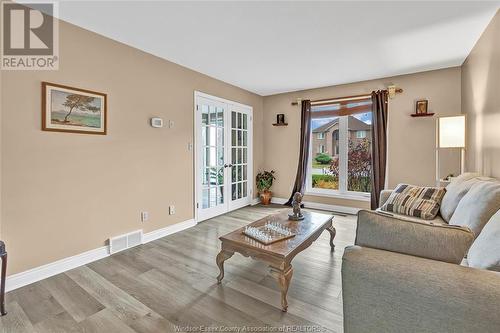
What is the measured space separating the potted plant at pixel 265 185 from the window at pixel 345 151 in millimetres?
893

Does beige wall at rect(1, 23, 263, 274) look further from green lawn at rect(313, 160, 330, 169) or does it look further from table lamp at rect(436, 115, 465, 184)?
table lamp at rect(436, 115, 465, 184)

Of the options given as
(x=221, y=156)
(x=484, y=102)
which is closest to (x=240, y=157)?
(x=221, y=156)

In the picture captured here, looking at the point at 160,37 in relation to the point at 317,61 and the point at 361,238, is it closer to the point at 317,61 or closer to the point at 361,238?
the point at 317,61

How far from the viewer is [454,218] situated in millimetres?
1896

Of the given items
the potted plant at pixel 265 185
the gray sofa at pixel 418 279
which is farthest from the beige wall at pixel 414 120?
the gray sofa at pixel 418 279

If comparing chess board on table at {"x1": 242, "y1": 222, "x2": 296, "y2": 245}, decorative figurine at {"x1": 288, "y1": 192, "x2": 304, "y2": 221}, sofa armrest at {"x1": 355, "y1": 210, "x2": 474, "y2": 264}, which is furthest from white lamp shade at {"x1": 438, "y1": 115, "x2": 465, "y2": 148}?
sofa armrest at {"x1": 355, "y1": 210, "x2": 474, "y2": 264}

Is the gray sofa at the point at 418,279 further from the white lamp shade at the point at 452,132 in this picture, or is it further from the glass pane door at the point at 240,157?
the glass pane door at the point at 240,157

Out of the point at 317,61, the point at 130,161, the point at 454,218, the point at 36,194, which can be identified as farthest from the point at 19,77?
the point at 454,218

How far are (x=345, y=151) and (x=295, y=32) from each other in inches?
104

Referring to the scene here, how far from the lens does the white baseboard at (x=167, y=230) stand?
10.3ft

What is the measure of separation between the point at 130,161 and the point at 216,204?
176 centimetres

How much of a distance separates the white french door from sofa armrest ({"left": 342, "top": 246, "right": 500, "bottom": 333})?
312 centimetres

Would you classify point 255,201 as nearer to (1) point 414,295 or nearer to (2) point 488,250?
(2) point 488,250

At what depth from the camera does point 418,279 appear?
0.85 m
